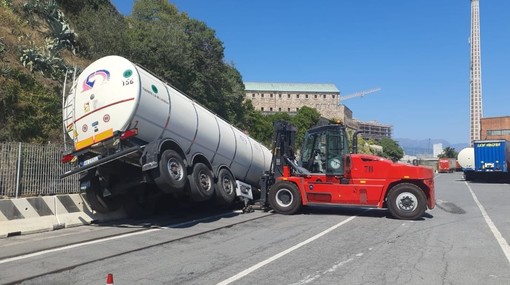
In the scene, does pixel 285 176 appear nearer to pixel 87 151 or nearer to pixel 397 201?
pixel 397 201

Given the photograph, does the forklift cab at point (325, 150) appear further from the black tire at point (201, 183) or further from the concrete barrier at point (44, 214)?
the concrete barrier at point (44, 214)

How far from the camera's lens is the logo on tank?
10.8 metres

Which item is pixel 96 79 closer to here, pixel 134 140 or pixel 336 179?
pixel 134 140

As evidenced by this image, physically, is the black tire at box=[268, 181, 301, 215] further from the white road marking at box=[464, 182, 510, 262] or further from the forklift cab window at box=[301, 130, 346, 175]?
the white road marking at box=[464, 182, 510, 262]

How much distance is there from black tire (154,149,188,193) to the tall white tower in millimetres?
174953

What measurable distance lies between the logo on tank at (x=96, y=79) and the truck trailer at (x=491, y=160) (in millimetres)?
35658

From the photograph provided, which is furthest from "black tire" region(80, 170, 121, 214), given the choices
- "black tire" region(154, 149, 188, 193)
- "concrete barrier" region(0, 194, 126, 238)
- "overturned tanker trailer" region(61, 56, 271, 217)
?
"black tire" region(154, 149, 188, 193)

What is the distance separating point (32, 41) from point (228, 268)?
2117 cm

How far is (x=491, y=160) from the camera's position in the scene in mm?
38312

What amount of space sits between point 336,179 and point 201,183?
4372mm

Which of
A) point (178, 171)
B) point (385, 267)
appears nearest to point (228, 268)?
point (385, 267)

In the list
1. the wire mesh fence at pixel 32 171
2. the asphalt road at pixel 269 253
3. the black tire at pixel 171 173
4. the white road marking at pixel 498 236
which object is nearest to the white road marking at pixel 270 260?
the asphalt road at pixel 269 253

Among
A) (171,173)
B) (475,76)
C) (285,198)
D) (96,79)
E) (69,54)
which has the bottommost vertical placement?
(285,198)

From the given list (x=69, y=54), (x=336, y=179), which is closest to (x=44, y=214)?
(x=336, y=179)
